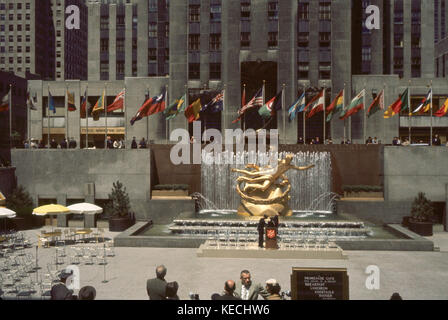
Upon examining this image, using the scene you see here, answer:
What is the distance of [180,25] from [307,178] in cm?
2772

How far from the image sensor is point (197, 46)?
58281 mm

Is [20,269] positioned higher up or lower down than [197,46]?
lower down

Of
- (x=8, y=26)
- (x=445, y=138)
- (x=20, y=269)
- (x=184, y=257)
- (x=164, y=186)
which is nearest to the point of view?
(x=20, y=269)

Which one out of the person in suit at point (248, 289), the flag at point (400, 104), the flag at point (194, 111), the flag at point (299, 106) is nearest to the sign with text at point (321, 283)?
the person in suit at point (248, 289)

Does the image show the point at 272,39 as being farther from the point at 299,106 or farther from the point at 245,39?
the point at 299,106

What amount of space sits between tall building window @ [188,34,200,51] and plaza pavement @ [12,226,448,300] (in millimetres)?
34980

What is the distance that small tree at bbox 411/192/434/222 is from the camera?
3309 cm

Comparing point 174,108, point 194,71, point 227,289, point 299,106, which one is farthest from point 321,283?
point 194,71

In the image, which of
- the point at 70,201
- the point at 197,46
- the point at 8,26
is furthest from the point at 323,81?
the point at 8,26

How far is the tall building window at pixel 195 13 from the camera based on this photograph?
5788 cm

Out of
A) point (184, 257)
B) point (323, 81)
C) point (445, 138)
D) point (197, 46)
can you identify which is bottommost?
point (184, 257)

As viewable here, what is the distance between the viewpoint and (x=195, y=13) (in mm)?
57938

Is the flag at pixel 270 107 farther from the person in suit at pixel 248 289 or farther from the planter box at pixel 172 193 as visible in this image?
the person in suit at pixel 248 289

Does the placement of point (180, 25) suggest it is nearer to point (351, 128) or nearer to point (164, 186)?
point (351, 128)
